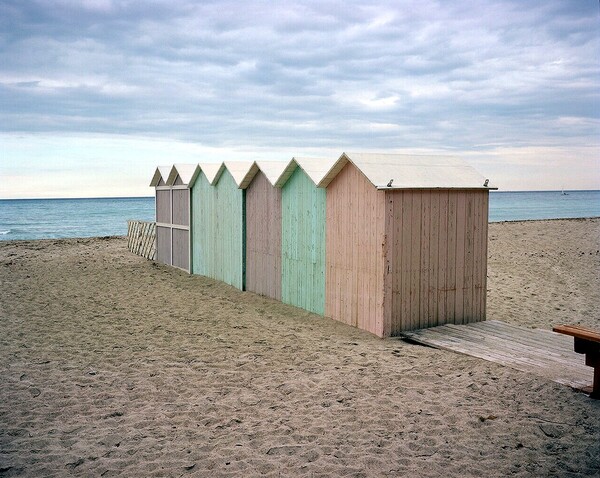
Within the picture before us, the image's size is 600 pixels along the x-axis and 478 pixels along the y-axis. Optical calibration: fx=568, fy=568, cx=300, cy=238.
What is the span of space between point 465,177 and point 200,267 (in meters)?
7.84

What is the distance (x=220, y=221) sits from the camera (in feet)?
44.0

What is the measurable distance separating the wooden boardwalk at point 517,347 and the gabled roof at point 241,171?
5.15 metres

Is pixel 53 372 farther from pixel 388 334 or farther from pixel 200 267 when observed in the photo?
pixel 200 267

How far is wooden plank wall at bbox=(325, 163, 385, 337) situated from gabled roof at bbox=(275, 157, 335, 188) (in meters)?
0.43

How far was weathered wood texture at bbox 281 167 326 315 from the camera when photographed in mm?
9781

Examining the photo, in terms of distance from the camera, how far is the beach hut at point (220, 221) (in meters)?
12.5

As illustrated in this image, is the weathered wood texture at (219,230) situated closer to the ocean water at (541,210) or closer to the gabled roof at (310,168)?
the gabled roof at (310,168)

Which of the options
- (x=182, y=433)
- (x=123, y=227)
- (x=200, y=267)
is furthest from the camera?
A: (x=123, y=227)

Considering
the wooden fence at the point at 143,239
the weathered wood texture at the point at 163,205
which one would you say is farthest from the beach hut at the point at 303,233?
the wooden fence at the point at 143,239

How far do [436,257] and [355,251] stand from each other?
1219 mm

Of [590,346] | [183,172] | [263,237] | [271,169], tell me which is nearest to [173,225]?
[183,172]

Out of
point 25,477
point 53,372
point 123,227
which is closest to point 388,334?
point 53,372

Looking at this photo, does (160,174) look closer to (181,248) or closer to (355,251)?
(181,248)

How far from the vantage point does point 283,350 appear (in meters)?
7.72
